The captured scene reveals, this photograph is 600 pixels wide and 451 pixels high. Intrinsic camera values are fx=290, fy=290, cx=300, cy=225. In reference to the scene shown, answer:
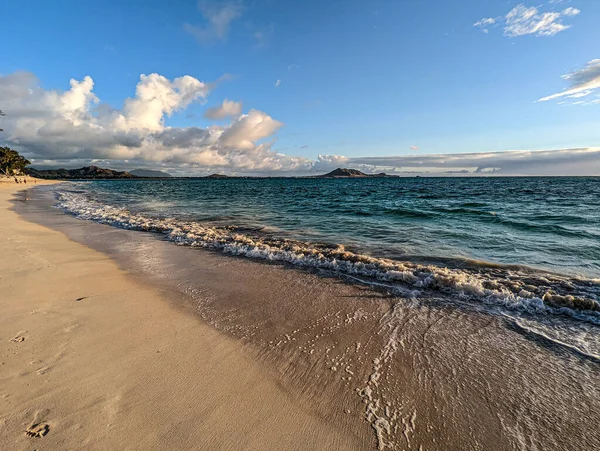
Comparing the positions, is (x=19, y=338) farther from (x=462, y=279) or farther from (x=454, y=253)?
(x=454, y=253)

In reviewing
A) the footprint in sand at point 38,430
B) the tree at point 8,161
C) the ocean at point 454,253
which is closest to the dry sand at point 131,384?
the footprint in sand at point 38,430

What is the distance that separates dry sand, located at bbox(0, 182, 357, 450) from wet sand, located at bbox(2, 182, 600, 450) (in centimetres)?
3

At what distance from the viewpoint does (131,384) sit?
364 centimetres

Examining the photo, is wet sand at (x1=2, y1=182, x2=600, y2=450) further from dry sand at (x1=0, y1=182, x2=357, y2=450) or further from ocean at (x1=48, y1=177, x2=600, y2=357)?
ocean at (x1=48, y1=177, x2=600, y2=357)

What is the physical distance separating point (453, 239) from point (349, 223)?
632 cm

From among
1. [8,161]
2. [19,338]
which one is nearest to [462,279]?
[19,338]

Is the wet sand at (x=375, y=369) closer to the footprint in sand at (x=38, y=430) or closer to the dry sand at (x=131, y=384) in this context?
the dry sand at (x=131, y=384)

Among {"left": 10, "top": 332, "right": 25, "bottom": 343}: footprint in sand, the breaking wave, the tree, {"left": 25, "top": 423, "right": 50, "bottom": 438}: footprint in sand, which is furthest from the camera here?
the tree

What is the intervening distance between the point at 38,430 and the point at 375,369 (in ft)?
12.6

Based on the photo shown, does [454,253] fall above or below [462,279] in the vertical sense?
Answer: below

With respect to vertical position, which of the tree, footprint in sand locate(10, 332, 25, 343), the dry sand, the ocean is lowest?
the ocean

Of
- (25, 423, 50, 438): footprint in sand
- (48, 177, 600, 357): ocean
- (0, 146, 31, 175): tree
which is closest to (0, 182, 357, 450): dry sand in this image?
(25, 423, 50, 438): footprint in sand

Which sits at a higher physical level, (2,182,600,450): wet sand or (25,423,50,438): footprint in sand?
(25,423,50,438): footprint in sand

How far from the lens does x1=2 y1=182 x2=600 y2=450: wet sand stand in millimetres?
3045
